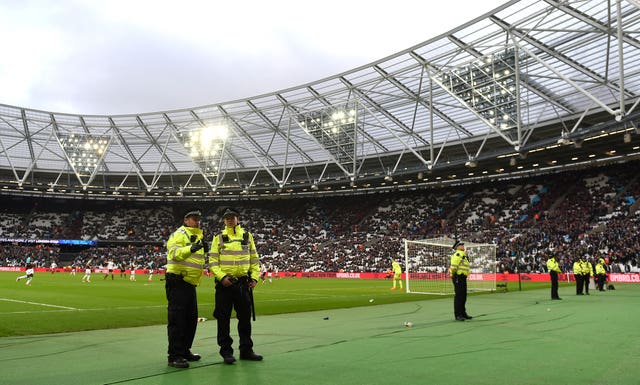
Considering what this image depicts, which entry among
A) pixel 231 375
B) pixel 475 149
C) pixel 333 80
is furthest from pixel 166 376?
pixel 475 149

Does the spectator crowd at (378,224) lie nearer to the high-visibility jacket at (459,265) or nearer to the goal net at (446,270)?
the goal net at (446,270)

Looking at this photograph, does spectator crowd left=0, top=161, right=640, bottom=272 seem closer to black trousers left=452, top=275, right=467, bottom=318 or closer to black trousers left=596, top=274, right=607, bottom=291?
black trousers left=596, top=274, right=607, bottom=291

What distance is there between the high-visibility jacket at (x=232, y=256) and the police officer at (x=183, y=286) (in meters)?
0.22

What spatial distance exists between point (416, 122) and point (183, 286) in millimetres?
38207

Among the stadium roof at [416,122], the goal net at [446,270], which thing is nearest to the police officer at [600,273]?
the goal net at [446,270]

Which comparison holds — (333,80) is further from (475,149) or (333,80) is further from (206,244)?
(206,244)

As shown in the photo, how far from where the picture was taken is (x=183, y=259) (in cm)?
631

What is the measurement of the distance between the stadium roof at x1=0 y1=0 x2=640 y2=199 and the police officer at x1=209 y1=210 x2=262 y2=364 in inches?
868

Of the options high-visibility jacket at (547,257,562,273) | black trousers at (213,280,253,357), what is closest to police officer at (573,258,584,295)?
high-visibility jacket at (547,257,562,273)

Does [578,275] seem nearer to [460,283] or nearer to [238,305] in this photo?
[460,283]

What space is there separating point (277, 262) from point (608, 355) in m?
52.4

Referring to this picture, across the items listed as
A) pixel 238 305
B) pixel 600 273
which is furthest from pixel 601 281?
pixel 238 305

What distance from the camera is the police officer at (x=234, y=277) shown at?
656 centimetres

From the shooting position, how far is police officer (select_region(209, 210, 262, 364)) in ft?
21.5
